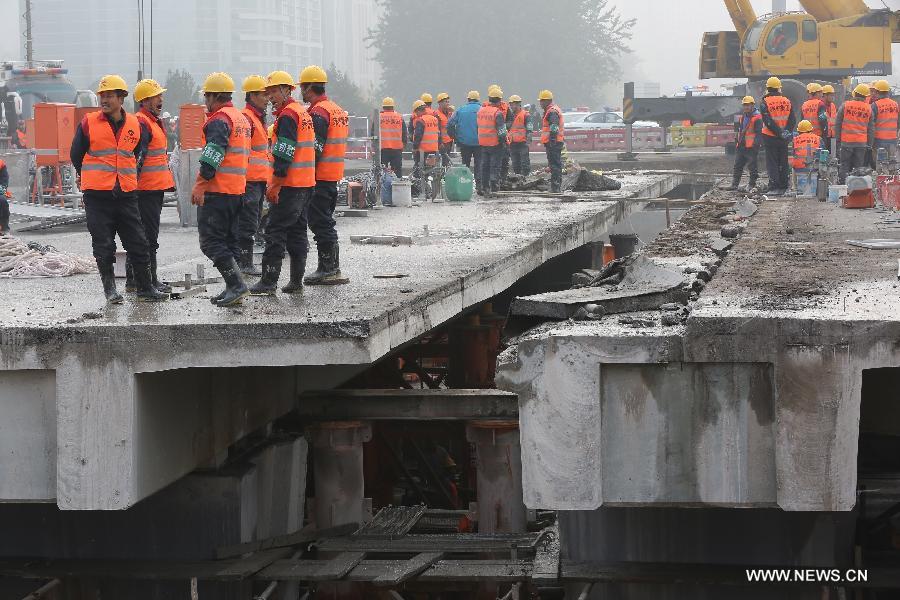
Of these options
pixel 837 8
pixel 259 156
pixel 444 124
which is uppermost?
pixel 837 8

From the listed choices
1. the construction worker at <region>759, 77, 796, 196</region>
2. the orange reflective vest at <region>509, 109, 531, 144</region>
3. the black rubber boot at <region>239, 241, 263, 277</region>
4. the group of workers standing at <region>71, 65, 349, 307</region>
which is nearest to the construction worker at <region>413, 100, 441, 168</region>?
the orange reflective vest at <region>509, 109, 531, 144</region>

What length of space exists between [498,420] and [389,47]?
64657mm

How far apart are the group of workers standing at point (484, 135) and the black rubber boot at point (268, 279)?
40.7 ft

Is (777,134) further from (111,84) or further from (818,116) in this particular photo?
(111,84)

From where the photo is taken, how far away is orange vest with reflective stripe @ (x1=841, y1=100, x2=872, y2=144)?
69.4ft

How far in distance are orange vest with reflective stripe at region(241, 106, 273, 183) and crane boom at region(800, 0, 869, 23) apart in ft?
81.9

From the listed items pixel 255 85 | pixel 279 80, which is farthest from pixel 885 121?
pixel 279 80

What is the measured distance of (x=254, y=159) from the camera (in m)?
10.7

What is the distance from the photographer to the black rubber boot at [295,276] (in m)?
10.0

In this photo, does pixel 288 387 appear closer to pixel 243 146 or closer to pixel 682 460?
pixel 243 146

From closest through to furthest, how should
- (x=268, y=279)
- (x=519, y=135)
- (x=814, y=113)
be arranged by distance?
(x=268, y=279)
(x=519, y=135)
(x=814, y=113)

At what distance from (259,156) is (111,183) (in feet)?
4.86

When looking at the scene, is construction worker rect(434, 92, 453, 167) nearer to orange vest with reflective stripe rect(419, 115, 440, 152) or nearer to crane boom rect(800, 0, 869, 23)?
orange vest with reflective stripe rect(419, 115, 440, 152)

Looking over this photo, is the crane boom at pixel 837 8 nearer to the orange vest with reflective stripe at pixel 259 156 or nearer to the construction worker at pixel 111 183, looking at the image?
the orange vest with reflective stripe at pixel 259 156
